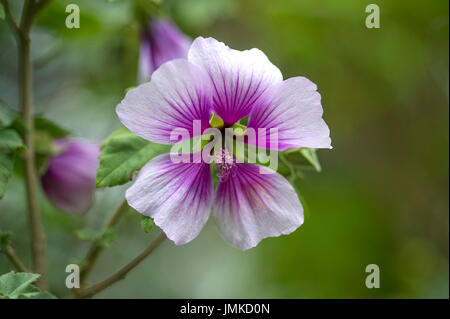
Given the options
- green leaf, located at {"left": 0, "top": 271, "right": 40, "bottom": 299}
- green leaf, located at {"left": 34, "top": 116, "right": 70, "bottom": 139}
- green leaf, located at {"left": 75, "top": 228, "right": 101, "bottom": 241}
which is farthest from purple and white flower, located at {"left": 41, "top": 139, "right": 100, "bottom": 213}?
green leaf, located at {"left": 0, "top": 271, "right": 40, "bottom": 299}

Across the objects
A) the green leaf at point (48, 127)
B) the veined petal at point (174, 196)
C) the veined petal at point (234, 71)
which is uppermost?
the green leaf at point (48, 127)

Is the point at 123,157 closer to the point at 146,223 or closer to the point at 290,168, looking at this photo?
the point at 146,223

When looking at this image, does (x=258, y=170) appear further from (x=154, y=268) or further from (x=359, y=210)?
(x=359, y=210)

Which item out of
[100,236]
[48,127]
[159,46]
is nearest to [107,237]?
[100,236]

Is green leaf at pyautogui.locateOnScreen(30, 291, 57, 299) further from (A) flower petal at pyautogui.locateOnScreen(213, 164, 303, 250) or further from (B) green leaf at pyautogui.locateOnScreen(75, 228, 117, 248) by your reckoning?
(A) flower petal at pyautogui.locateOnScreen(213, 164, 303, 250)

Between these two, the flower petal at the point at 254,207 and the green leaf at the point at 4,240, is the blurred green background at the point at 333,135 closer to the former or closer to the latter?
the green leaf at the point at 4,240

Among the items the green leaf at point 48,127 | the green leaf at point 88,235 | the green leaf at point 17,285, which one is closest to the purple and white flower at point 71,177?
the green leaf at point 48,127
